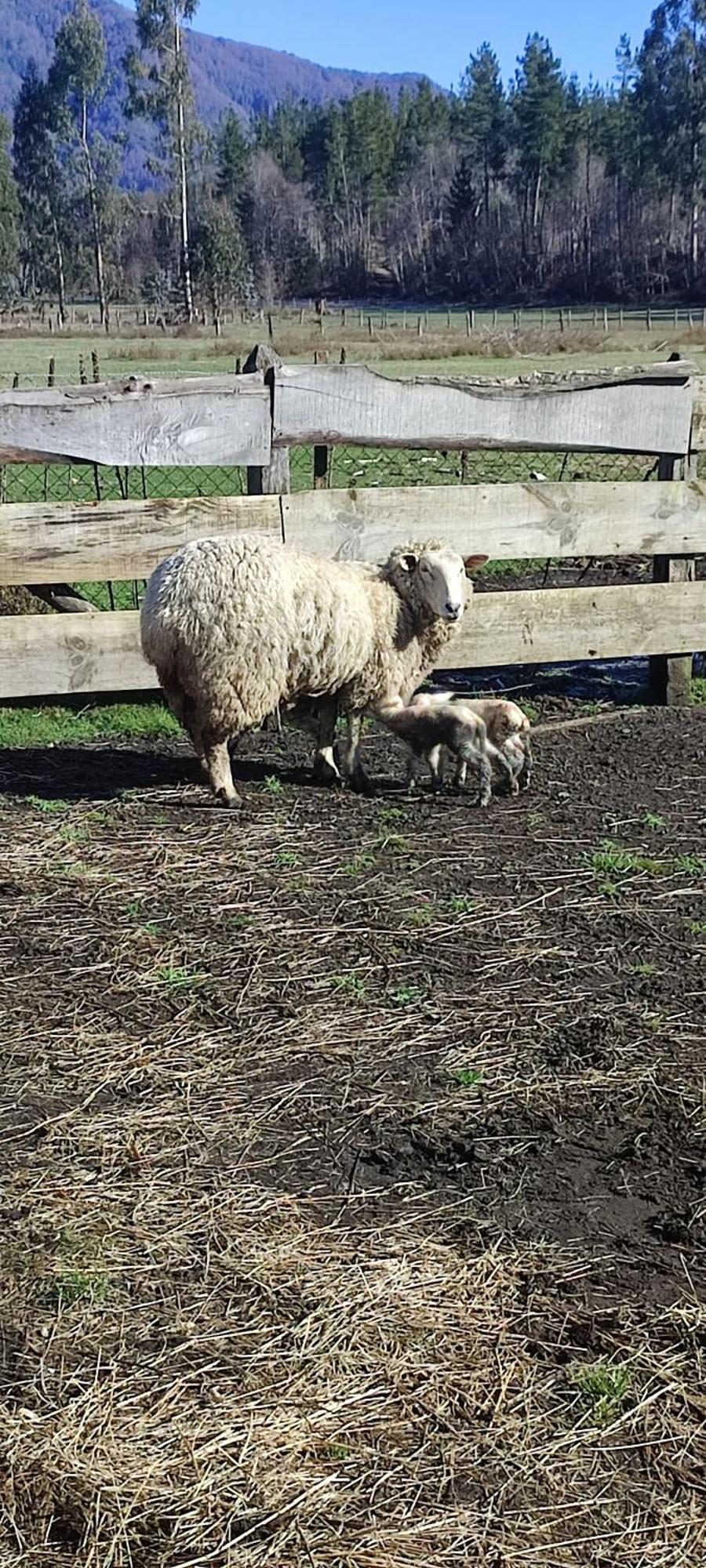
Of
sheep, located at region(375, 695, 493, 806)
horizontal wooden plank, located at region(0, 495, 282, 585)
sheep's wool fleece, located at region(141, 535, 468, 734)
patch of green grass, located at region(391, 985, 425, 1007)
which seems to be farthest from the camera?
horizontal wooden plank, located at region(0, 495, 282, 585)

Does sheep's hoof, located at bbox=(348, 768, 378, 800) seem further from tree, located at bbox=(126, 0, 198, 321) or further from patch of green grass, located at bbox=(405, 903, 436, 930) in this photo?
tree, located at bbox=(126, 0, 198, 321)

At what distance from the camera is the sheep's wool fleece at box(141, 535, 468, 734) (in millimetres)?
6859

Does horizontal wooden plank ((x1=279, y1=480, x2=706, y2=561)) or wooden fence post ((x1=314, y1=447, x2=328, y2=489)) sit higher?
wooden fence post ((x1=314, y1=447, x2=328, y2=489))

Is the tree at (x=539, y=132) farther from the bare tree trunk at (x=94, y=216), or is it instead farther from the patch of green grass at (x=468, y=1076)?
the patch of green grass at (x=468, y=1076)

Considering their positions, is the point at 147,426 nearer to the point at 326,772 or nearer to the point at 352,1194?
the point at 326,772

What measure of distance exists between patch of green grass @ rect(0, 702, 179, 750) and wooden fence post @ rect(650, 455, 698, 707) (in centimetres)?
308

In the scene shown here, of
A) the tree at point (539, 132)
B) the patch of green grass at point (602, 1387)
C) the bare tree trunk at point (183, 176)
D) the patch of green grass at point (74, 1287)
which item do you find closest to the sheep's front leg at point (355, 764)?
the patch of green grass at point (74, 1287)

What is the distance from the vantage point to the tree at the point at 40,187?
314 ft

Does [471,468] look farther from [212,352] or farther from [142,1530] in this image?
[212,352]

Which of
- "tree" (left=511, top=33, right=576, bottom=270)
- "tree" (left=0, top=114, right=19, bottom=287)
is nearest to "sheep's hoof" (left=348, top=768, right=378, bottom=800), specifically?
"tree" (left=0, top=114, right=19, bottom=287)

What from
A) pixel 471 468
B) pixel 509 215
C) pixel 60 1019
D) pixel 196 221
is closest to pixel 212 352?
pixel 471 468

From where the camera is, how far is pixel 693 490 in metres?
9.23

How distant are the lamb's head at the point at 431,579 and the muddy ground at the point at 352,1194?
1.41 meters

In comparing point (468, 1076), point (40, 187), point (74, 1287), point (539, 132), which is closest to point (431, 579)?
point (468, 1076)
